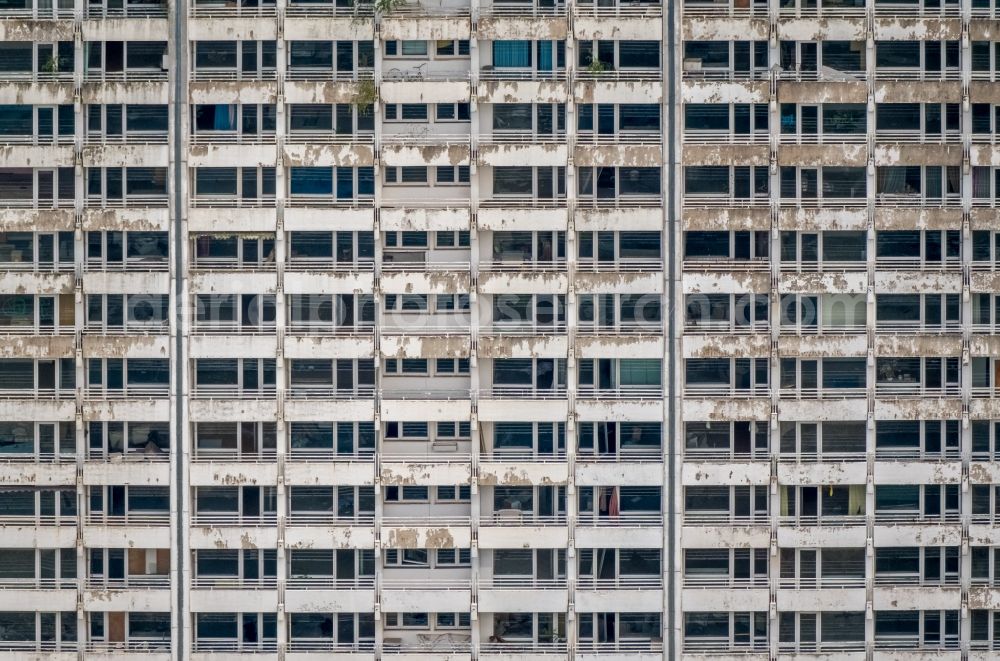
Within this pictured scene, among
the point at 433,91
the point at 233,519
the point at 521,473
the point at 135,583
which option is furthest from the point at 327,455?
the point at 433,91

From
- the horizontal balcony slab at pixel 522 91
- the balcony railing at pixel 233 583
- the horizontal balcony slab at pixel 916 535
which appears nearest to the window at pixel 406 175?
the horizontal balcony slab at pixel 522 91

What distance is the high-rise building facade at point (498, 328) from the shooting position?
42.6 meters

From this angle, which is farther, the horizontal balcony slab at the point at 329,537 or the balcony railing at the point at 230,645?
the balcony railing at the point at 230,645

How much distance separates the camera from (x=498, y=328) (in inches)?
1692

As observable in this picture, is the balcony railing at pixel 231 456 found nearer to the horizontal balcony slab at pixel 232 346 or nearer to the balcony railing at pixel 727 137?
the horizontal balcony slab at pixel 232 346

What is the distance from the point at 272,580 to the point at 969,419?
69.5 ft

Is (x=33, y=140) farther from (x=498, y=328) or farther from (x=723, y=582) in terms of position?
(x=723, y=582)

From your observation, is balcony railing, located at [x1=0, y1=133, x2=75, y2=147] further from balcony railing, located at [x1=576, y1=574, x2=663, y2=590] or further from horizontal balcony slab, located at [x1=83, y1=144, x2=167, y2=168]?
balcony railing, located at [x1=576, y1=574, x2=663, y2=590]

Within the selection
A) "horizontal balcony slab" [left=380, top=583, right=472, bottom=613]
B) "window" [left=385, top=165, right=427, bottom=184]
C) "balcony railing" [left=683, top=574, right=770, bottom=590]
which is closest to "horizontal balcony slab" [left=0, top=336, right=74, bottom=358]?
"window" [left=385, top=165, right=427, bottom=184]

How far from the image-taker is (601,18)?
139 ft

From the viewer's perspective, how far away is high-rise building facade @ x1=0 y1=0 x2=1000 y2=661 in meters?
42.6

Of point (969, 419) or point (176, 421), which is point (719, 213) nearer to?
point (969, 419)

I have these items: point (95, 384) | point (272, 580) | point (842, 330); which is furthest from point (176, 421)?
point (842, 330)

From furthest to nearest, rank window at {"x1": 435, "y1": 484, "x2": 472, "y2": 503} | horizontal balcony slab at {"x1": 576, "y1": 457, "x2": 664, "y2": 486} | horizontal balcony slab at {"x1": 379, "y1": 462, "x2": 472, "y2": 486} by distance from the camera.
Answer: window at {"x1": 435, "y1": 484, "x2": 472, "y2": 503}, horizontal balcony slab at {"x1": 576, "y1": 457, "x2": 664, "y2": 486}, horizontal balcony slab at {"x1": 379, "y1": 462, "x2": 472, "y2": 486}
